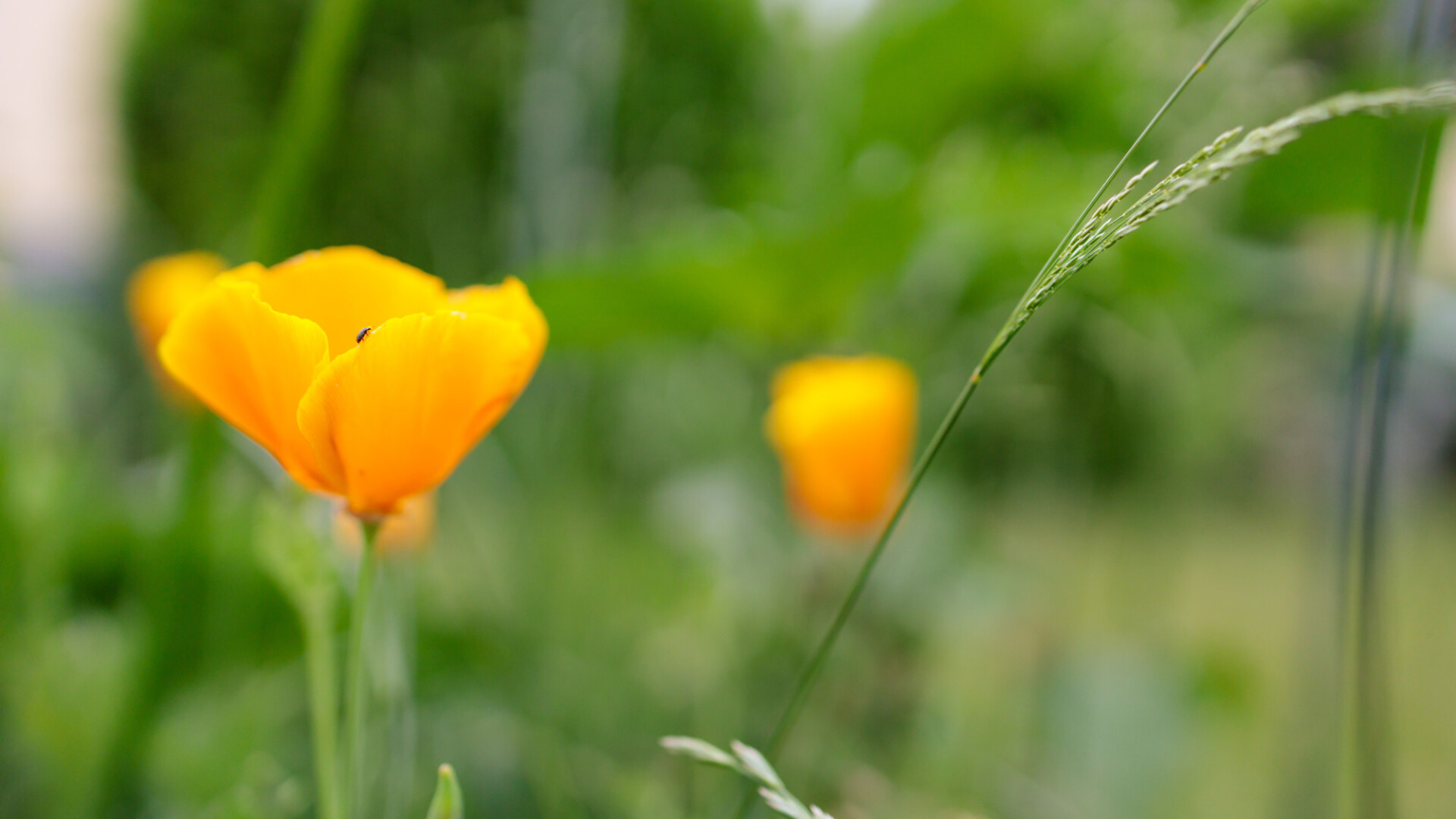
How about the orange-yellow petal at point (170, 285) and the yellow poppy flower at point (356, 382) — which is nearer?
the yellow poppy flower at point (356, 382)

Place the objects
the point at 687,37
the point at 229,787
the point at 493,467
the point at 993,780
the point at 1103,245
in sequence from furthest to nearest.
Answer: the point at 687,37, the point at 493,467, the point at 993,780, the point at 229,787, the point at 1103,245

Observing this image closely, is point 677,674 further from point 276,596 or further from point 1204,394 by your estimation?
point 1204,394

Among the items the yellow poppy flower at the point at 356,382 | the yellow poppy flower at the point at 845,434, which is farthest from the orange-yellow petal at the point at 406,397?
the yellow poppy flower at the point at 845,434

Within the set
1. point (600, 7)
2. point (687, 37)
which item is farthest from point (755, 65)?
point (600, 7)

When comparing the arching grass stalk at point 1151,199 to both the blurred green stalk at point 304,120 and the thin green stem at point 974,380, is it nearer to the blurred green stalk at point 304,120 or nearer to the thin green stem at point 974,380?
the thin green stem at point 974,380

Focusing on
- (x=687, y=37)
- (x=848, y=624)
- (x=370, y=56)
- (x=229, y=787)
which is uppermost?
(x=687, y=37)

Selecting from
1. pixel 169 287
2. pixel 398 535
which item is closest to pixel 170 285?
pixel 169 287

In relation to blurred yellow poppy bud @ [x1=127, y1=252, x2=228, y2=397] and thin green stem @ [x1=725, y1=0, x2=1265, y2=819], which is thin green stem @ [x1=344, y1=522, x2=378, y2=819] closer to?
thin green stem @ [x1=725, y1=0, x2=1265, y2=819]
